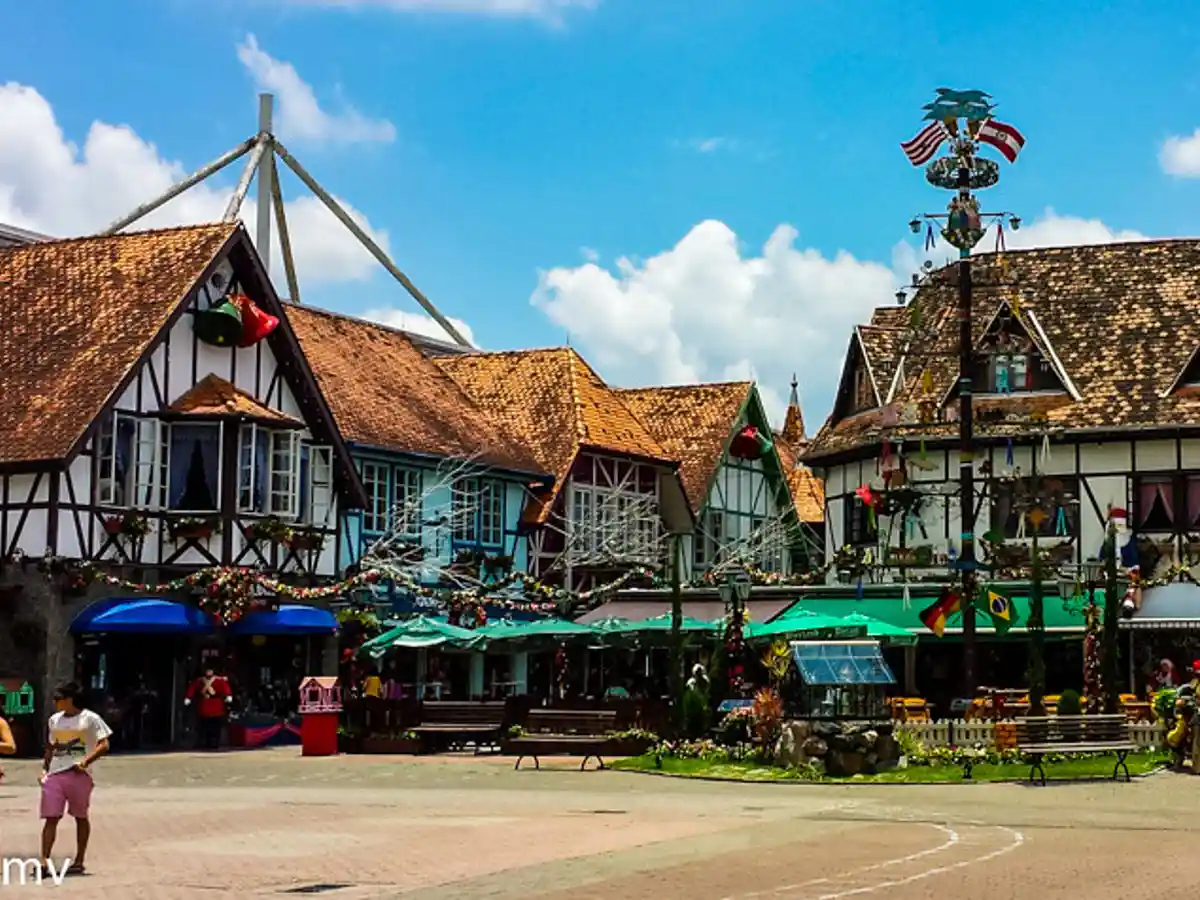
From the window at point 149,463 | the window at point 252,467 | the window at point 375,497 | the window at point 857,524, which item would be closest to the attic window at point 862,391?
the window at point 857,524

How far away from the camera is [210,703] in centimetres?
3584

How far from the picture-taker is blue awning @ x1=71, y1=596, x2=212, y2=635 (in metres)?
34.6

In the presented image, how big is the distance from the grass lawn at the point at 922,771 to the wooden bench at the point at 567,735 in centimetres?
124

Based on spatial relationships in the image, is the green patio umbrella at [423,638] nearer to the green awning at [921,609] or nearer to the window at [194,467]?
the window at [194,467]

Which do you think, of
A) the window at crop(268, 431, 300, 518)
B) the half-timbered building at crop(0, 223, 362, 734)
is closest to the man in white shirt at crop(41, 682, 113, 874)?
the half-timbered building at crop(0, 223, 362, 734)

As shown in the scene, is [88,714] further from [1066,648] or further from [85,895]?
[1066,648]

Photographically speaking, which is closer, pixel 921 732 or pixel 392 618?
pixel 921 732

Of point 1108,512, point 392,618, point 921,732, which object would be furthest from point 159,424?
point 1108,512

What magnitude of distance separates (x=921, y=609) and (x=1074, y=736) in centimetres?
1391

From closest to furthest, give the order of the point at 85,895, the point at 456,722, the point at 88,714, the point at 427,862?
the point at 85,895, the point at 88,714, the point at 427,862, the point at 456,722

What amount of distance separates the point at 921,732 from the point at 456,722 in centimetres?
922

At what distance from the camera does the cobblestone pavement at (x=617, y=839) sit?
15.1 meters

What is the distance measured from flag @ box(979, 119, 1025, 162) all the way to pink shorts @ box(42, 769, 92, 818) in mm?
20740

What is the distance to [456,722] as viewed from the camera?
35.0m
